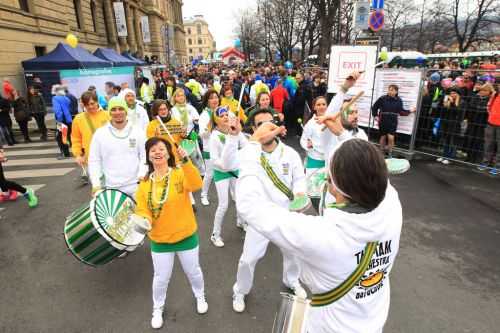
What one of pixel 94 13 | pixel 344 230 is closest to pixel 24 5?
pixel 94 13

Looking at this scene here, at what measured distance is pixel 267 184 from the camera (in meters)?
2.75

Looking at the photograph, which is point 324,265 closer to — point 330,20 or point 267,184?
point 267,184

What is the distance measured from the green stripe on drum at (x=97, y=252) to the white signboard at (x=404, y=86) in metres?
7.61

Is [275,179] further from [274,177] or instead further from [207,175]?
[207,175]

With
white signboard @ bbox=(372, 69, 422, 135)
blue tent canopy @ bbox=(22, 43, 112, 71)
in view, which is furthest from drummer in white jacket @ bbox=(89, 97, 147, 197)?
blue tent canopy @ bbox=(22, 43, 112, 71)

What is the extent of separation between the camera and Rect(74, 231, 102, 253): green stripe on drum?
2.68 metres

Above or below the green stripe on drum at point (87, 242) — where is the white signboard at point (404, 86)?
above

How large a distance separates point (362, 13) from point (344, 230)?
9.06 m

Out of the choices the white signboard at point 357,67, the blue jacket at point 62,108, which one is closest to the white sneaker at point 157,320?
the white signboard at point 357,67

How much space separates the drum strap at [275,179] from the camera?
269 centimetres

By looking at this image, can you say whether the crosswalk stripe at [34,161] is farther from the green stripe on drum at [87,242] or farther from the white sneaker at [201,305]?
the white sneaker at [201,305]

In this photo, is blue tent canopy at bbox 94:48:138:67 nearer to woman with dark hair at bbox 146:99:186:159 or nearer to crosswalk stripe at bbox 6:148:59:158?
crosswalk stripe at bbox 6:148:59:158

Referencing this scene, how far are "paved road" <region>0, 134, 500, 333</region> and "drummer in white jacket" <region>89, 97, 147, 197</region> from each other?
1116mm

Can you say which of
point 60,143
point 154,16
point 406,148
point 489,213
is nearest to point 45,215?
point 60,143
